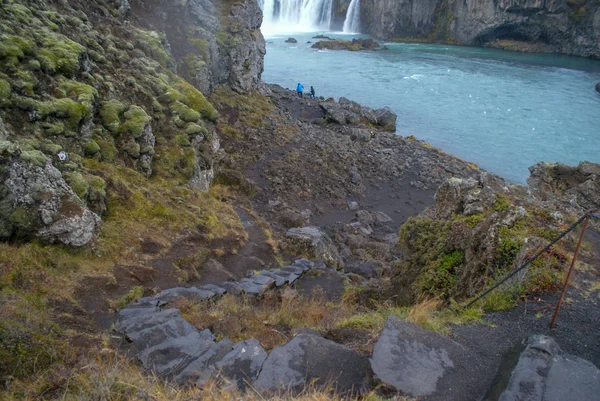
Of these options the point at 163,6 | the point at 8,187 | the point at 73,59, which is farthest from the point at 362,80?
the point at 8,187

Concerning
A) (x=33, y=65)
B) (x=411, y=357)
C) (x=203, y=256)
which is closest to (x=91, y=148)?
(x=33, y=65)

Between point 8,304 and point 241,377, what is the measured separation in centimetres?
391

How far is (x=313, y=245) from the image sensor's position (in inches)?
586

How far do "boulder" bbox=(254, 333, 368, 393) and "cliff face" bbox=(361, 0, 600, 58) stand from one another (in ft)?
265

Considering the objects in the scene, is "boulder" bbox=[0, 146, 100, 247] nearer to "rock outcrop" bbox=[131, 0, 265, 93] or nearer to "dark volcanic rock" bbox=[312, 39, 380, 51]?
"rock outcrop" bbox=[131, 0, 265, 93]

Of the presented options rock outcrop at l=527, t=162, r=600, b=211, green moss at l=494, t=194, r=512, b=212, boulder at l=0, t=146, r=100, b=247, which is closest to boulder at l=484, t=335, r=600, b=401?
green moss at l=494, t=194, r=512, b=212

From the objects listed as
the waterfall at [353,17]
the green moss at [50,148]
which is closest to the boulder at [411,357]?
the green moss at [50,148]

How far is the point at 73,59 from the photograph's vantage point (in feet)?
42.7

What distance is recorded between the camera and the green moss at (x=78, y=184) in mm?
9844

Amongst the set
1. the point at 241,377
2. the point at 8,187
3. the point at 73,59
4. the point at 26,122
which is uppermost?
the point at 73,59

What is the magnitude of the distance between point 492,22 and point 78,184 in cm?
8452

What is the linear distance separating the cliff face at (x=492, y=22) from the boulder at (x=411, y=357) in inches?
3146

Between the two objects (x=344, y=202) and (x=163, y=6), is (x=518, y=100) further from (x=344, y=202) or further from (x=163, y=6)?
(x=163, y=6)

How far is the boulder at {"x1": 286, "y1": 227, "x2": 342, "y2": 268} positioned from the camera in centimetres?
1483
